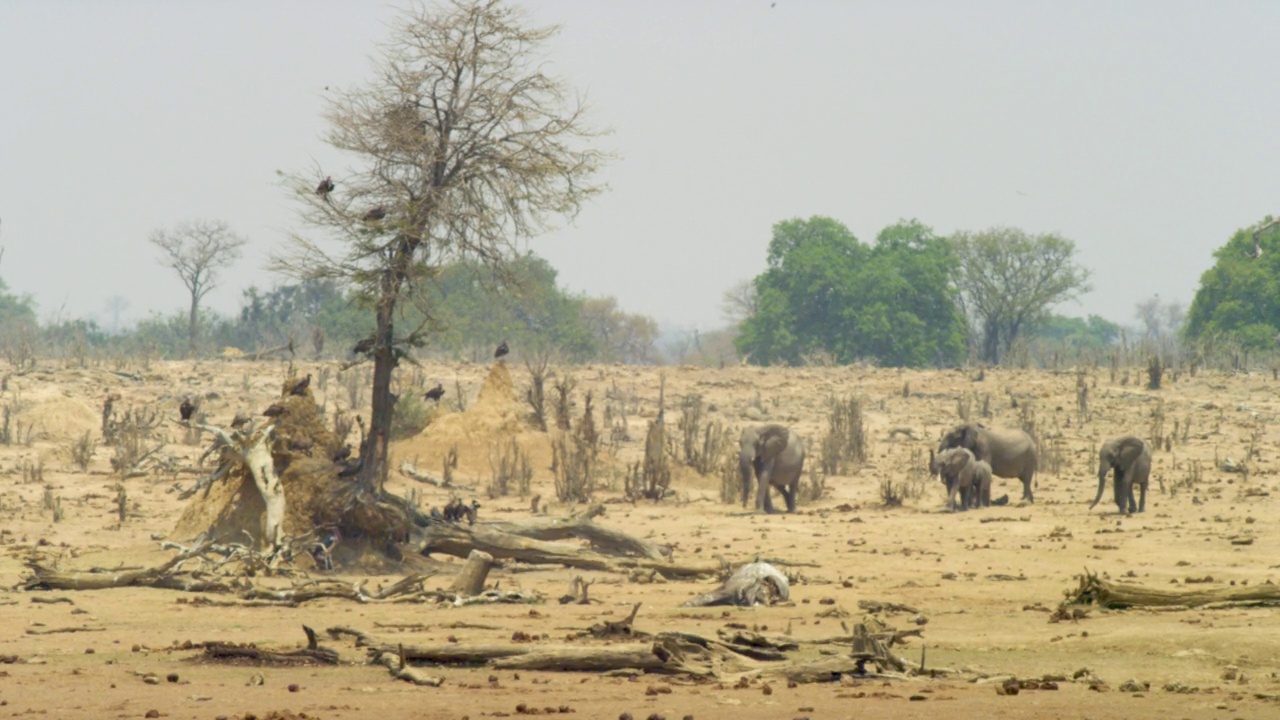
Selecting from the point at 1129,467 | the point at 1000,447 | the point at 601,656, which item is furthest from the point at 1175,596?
the point at 1000,447

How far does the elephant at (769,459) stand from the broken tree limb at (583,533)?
604 cm

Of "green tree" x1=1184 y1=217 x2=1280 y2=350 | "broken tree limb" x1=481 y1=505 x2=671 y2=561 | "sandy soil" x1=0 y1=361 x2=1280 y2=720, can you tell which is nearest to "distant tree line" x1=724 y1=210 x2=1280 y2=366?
"green tree" x1=1184 y1=217 x2=1280 y2=350

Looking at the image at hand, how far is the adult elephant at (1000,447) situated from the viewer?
2161 cm

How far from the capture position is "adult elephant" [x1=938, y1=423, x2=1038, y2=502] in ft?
70.9

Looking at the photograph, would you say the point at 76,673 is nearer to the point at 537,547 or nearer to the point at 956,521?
the point at 537,547

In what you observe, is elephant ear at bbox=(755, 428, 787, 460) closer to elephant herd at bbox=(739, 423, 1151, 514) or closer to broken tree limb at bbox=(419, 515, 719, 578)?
elephant herd at bbox=(739, 423, 1151, 514)

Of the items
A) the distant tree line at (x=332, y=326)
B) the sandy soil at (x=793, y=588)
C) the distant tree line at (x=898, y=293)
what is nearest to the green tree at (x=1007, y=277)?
the distant tree line at (x=898, y=293)

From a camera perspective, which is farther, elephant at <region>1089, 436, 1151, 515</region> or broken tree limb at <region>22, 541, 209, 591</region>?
elephant at <region>1089, 436, 1151, 515</region>

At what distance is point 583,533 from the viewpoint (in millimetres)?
14375

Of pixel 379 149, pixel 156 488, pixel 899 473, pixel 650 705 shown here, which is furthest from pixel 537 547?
pixel 899 473

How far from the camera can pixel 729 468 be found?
22.1 m

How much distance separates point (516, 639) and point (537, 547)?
4.41 m

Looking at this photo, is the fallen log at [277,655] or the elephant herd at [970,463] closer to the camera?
the fallen log at [277,655]

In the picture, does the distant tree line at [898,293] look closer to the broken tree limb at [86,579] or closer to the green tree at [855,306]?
the green tree at [855,306]
